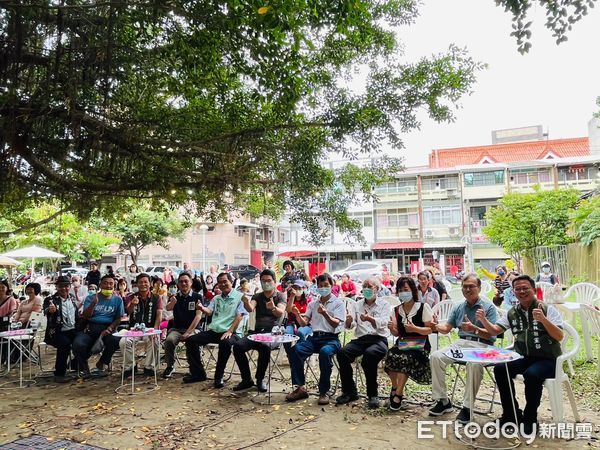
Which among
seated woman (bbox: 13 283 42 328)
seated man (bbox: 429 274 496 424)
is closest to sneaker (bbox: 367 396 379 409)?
seated man (bbox: 429 274 496 424)

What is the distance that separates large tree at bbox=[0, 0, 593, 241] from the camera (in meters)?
5.16

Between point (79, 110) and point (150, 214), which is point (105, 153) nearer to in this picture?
point (79, 110)

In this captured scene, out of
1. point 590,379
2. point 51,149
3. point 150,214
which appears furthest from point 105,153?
point 150,214

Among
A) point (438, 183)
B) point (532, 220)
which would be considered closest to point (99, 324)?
point (532, 220)

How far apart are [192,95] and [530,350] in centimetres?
545

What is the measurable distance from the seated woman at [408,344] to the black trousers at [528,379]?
76 cm

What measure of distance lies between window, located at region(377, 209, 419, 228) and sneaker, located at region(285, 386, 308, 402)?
28.4m

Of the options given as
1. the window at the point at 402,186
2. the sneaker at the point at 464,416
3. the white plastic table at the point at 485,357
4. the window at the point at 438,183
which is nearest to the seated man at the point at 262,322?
the sneaker at the point at 464,416

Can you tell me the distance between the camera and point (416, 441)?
156 inches

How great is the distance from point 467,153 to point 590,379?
29.9 meters

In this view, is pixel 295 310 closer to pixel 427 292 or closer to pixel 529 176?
pixel 427 292

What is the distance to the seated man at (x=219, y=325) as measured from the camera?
6098 millimetres

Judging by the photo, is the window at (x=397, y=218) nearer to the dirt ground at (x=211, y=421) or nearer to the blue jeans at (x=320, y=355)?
the dirt ground at (x=211, y=421)

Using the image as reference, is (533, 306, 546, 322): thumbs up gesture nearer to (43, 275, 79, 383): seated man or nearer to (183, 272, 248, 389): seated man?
(183, 272, 248, 389): seated man
